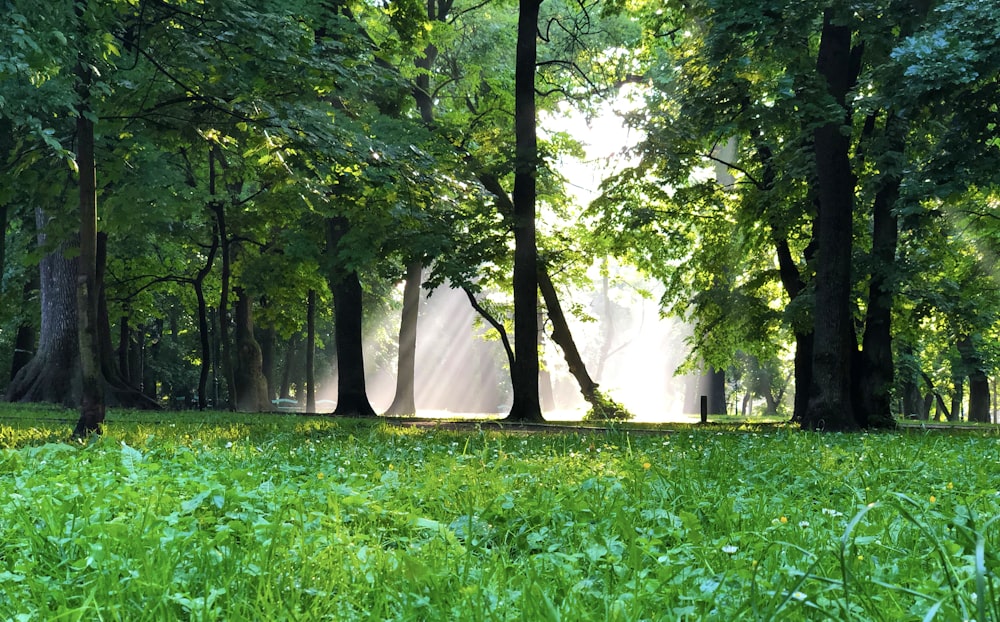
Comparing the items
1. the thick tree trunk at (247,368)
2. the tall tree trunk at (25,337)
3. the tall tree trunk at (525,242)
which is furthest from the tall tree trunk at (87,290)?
the tall tree trunk at (25,337)

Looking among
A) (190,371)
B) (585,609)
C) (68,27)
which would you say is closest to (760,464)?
(585,609)

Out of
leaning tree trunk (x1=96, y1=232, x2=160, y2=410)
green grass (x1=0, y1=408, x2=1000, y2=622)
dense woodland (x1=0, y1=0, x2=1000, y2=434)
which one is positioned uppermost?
dense woodland (x1=0, y1=0, x2=1000, y2=434)

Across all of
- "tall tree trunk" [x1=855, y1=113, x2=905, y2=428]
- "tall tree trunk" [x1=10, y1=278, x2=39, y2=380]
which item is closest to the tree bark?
"tall tree trunk" [x1=855, y1=113, x2=905, y2=428]

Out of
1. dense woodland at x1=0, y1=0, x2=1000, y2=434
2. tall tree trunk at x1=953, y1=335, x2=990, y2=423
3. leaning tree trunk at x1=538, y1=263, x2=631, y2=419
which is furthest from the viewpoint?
tall tree trunk at x1=953, y1=335, x2=990, y2=423

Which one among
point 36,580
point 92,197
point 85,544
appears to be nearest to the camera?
point 36,580

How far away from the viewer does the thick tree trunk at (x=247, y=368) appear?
2417cm

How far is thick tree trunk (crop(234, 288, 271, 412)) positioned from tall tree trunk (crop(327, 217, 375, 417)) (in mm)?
4450

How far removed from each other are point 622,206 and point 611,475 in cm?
1548

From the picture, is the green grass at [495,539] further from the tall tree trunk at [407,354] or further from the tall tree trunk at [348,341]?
the tall tree trunk at [407,354]

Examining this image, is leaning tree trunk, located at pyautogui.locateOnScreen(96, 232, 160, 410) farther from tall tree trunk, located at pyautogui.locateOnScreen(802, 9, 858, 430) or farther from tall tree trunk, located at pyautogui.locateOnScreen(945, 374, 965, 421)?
tall tree trunk, located at pyautogui.locateOnScreen(945, 374, 965, 421)

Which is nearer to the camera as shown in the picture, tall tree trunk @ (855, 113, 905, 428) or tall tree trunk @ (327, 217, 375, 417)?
tall tree trunk @ (855, 113, 905, 428)

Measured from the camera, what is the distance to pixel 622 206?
65.7 feet

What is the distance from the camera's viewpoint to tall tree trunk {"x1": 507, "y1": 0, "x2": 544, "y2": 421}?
639 inches

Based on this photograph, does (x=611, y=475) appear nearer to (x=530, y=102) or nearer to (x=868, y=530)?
(x=868, y=530)
